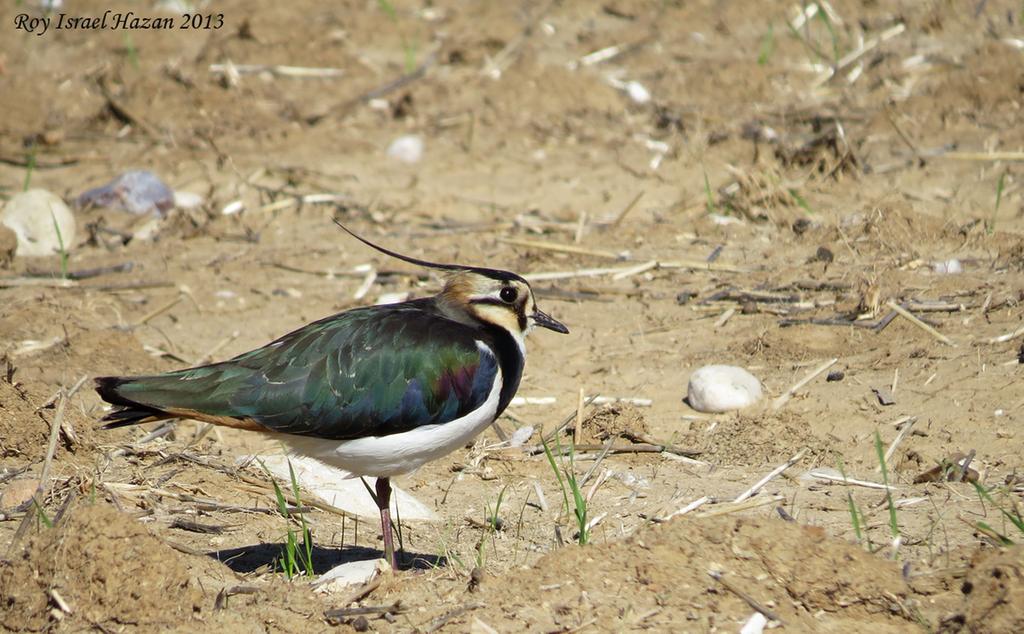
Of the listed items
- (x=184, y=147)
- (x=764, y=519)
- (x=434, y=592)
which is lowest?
(x=184, y=147)

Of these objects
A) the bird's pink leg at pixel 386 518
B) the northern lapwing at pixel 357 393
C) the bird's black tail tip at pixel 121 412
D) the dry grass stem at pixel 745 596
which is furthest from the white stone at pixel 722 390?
the bird's black tail tip at pixel 121 412

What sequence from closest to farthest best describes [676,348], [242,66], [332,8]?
[676,348] < [242,66] < [332,8]

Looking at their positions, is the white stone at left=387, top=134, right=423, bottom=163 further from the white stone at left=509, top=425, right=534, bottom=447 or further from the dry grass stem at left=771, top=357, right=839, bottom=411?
the dry grass stem at left=771, top=357, right=839, bottom=411

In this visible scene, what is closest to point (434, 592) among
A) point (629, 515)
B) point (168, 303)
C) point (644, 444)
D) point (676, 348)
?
point (629, 515)

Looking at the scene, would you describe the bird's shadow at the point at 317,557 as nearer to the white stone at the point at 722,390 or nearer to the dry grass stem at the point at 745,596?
the dry grass stem at the point at 745,596

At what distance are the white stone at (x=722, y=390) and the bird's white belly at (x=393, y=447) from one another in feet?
5.61

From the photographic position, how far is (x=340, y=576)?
4.97 m

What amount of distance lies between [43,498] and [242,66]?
22.5 ft

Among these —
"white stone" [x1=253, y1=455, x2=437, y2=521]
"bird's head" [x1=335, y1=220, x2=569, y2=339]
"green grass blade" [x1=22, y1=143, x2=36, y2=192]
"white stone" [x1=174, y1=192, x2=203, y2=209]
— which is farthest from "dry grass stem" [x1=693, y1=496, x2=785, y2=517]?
"green grass blade" [x1=22, y1=143, x2=36, y2=192]

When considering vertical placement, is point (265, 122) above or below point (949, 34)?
below

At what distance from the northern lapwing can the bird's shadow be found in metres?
0.29

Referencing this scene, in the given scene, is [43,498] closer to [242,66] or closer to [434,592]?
[434,592]

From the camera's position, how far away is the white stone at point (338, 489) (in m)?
6.04

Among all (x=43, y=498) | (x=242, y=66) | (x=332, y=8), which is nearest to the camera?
(x=43, y=498)
